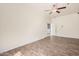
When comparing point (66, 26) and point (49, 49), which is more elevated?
point (66, 26)

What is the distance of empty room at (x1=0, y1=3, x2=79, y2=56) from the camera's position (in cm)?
188

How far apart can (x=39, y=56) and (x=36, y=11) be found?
844 millimetres

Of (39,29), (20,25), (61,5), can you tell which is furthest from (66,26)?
(20,25)

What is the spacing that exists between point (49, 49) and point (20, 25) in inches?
27.7

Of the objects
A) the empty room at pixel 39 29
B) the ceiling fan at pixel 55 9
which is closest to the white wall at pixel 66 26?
the empty room at pixel 39 29

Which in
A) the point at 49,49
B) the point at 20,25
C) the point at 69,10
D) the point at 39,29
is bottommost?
the point at 49,49

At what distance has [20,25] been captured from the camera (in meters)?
1.92

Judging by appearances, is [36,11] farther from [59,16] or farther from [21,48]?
[21,48]

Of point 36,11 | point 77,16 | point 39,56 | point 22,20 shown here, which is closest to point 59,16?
point 77,16

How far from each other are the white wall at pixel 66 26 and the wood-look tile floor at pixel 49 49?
0.10 m

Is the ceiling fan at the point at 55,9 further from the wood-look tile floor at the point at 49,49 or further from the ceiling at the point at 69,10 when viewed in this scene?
the wood-look tile floor at the point at 49,49

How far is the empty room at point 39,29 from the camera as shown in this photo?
6.15ft

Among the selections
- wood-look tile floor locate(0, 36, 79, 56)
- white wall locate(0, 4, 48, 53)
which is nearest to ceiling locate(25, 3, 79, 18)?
white wall locate(0, 4, 48, 53)

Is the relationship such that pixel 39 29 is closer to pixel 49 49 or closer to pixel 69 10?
pixel 49 49
